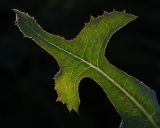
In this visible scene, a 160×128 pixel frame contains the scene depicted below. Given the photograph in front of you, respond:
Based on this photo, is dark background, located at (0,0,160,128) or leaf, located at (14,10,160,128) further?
dark background, located at (0,0,160,128)

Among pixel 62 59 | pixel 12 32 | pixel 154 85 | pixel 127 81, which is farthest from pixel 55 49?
pixel 12 32

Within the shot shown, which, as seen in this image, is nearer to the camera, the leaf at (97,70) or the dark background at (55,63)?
the leaf at (97,70)

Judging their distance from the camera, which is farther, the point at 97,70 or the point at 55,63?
the point at 55,63

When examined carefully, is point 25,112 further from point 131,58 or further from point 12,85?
point 131,58
